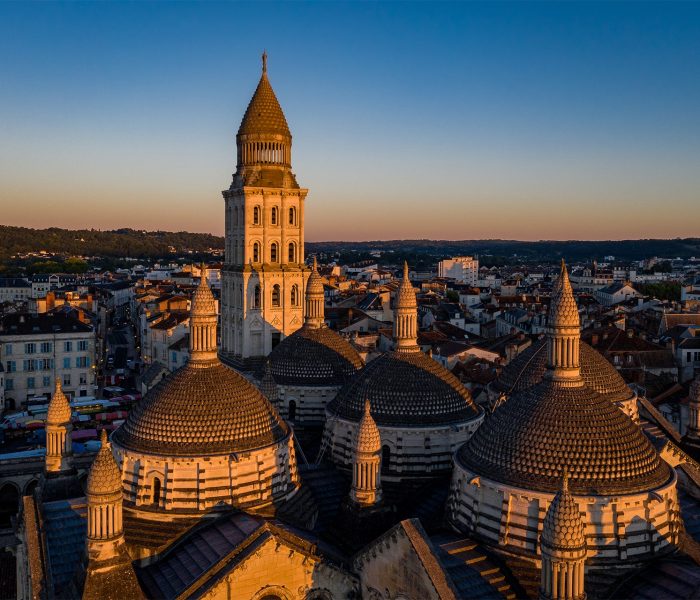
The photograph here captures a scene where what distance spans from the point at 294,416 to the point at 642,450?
18.1 metres

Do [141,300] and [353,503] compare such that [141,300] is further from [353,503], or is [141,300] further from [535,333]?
[353,503]

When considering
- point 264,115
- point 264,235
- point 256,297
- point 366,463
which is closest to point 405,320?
point 366,463

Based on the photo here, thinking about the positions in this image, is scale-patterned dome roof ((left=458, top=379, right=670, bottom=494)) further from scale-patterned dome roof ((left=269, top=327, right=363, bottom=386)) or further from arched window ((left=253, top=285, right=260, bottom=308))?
arched window ((left=253, top=285, right=260, bottom=308))

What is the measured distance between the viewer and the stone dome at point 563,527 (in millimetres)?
18094

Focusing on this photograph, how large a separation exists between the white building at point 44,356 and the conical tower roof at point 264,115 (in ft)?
123

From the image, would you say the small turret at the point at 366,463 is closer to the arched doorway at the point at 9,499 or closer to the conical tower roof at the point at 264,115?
the conical tower roof at the point at 264,115

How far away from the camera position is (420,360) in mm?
31734

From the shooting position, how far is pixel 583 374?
32.0 metres

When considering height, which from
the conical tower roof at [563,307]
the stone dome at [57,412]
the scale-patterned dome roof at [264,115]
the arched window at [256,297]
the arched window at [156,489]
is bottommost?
the arched window at [156,489]

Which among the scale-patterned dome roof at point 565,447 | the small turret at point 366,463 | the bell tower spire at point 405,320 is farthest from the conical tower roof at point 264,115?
the scale-patterned dome roof at point 565,447

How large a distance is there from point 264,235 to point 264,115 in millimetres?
7594

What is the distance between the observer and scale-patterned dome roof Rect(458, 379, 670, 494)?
71.8 ft

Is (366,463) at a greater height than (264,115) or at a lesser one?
lesser

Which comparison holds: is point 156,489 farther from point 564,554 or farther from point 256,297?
point 256,297
